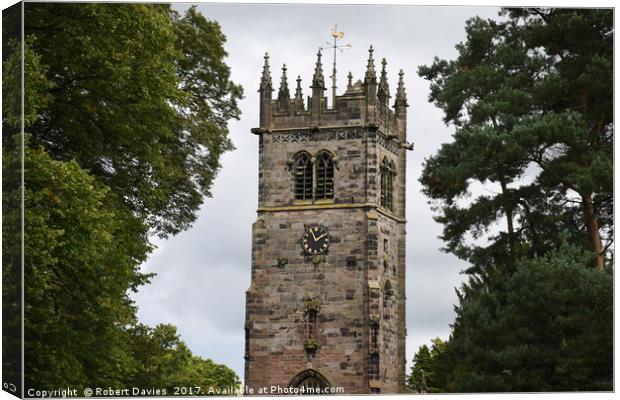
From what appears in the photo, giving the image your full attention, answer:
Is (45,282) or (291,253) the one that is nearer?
(45,282)

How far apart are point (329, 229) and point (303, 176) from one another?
208 cm

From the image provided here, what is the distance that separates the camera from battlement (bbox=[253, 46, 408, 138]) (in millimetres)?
56188

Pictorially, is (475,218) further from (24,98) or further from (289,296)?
(289,296)

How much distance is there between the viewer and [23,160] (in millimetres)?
28906

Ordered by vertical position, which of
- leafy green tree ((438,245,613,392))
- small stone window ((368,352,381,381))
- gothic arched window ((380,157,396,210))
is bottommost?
leafy green tree ((438,245,613,392))

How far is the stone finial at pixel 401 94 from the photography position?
187 feet

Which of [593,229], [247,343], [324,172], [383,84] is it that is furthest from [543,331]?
[383,84]

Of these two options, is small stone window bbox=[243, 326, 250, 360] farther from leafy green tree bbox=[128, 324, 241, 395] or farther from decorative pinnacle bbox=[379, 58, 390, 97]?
decorative pinnacle bbox=[379, 58, 390, 97]

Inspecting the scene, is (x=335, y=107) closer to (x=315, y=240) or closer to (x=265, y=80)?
(x=265, y=80)

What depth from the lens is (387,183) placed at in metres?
57.2

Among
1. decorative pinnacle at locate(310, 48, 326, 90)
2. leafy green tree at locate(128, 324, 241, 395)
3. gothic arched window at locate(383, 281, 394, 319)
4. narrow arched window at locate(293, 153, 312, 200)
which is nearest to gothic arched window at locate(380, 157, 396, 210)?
narrow arched window at locate(293, 153, 312, 200)

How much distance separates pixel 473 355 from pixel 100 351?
7.85 m

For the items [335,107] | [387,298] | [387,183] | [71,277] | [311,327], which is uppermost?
[335,107]

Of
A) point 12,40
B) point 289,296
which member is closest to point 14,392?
point 12,40
